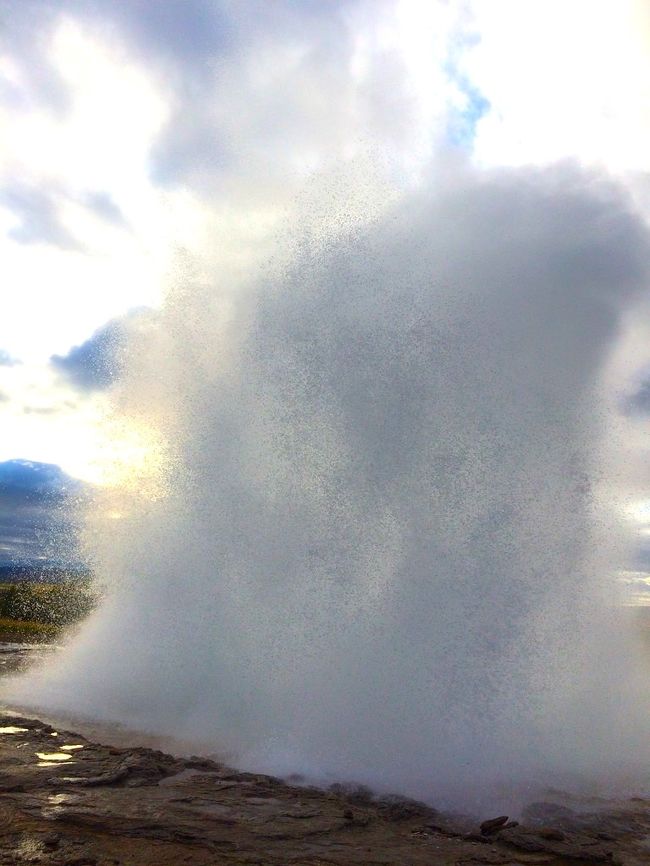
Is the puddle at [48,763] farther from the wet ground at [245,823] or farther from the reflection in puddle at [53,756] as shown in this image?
the reflection in puddle at [53,756]

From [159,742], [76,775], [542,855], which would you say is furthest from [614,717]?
[76,775]

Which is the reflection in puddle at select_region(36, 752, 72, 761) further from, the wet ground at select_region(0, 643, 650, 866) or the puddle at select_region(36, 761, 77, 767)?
the puddle at select_region(36, 761, 77, 767)

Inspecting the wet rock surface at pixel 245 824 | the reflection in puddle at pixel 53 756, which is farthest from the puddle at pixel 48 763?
the reflection in puddle at pixel 53 756

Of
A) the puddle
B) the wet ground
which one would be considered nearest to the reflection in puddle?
the wet ground

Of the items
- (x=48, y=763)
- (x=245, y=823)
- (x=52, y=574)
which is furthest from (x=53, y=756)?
(x=52, y=574)

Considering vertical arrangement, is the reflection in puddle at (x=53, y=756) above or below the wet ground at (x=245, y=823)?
above

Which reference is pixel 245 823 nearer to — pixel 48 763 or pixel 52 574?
pixel 48 763

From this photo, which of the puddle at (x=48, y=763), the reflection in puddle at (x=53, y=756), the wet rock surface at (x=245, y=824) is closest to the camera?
the wet rock surface at (x=245, y=824)
